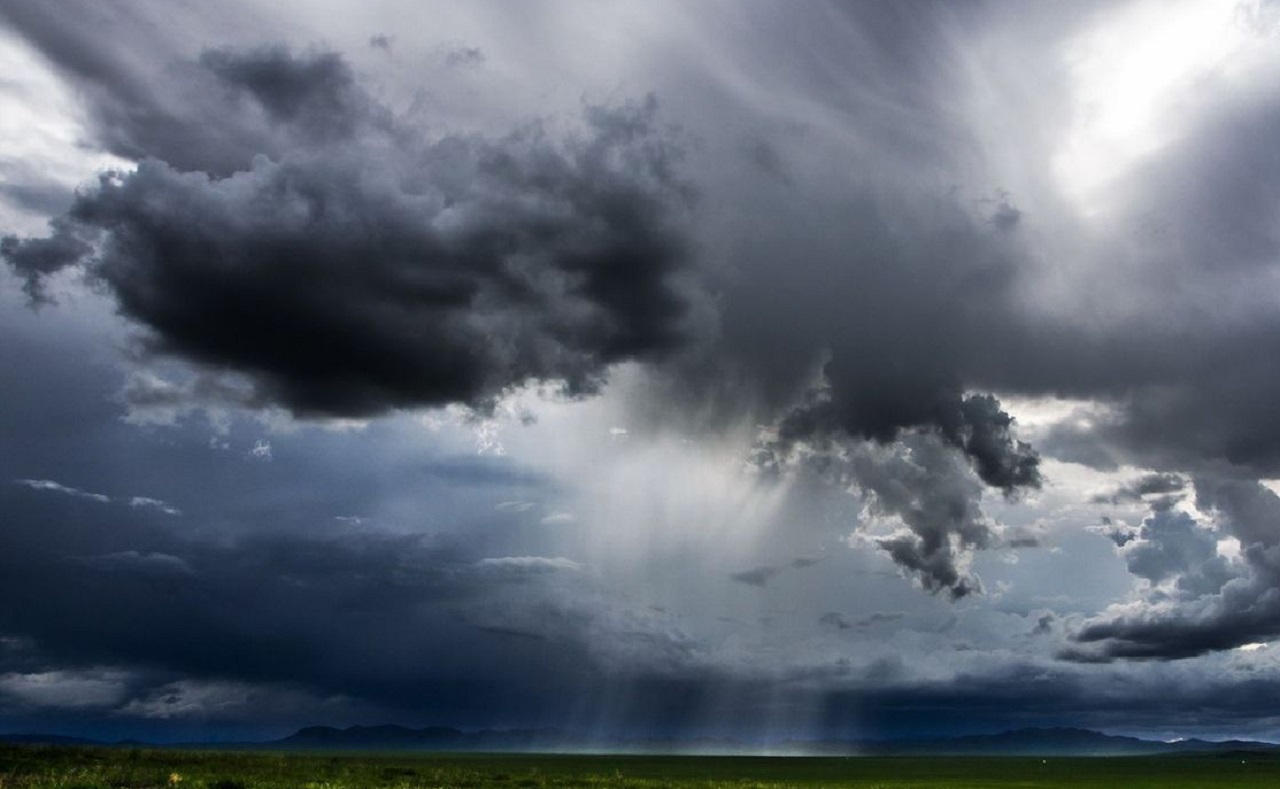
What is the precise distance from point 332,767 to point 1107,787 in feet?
369

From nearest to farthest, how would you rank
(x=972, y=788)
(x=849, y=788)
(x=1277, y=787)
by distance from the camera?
(x=849, y=788) → (x=972, y=788) → (x=1277, y=787)

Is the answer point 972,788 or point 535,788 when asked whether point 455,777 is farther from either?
point 972,788

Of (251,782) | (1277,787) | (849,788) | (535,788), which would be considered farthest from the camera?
(1277,787)

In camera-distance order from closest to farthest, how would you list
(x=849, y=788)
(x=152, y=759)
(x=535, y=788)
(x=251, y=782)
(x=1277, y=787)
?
1. (x=251, y=782)
2. (x=535, y=788)
3. (x=152, y=759)
4. (x=849, y=788)
5. (x=1277, y=787)

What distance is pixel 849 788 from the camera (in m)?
83.7

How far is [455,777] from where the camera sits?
62.7 m

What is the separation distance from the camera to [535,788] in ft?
194

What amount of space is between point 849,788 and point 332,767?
44.2 meters

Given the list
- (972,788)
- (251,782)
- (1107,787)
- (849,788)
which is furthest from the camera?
(1107,787)

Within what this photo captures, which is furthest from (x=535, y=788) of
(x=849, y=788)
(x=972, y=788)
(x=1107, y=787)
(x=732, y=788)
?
(x=1107, y=787)

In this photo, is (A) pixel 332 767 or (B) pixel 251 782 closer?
(B) pixel 251 782

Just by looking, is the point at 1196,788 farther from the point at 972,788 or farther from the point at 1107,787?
the point at 972,788

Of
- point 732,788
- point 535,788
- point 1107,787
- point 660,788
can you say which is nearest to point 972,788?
point 1107,787

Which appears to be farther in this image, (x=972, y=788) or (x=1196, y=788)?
(x=1196, y=788)
